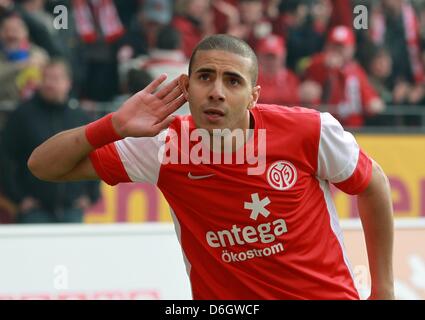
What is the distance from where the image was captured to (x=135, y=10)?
1242cm

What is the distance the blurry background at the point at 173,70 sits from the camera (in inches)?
379

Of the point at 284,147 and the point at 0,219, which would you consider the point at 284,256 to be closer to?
the point at 284,147

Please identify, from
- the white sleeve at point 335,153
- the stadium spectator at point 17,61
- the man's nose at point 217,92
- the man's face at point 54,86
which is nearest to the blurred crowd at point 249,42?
the stadium spectator at point 17,61

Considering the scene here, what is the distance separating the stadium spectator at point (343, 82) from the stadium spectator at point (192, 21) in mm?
1439

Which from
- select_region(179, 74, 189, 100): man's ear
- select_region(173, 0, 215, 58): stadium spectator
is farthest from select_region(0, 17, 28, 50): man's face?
select_region(179, 74, 189, 100): man's ear

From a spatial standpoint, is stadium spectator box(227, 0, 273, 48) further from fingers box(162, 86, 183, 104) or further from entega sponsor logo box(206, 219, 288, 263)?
entega sponsor logo box(206, 219, 288, 263)

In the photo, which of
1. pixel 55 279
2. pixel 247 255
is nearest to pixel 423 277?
pixel 55 279

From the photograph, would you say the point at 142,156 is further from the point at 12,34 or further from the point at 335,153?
the point at 12,34

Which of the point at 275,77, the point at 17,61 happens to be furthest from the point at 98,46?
the point at 275,77

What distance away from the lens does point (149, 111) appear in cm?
479

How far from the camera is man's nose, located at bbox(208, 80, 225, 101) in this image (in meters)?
4.58
